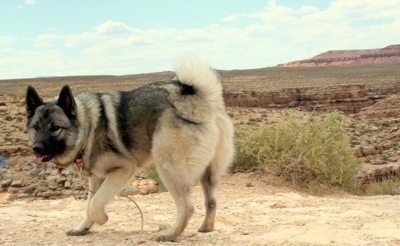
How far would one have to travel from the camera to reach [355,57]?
545 feet

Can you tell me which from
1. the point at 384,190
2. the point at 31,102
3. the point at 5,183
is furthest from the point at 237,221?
the point at 5,183

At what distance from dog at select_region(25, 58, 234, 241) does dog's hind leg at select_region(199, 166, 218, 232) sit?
0.10 meters

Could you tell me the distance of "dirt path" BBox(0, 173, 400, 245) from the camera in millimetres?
6371

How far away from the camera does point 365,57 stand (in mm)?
165250

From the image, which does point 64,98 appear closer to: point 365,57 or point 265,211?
point 265,211

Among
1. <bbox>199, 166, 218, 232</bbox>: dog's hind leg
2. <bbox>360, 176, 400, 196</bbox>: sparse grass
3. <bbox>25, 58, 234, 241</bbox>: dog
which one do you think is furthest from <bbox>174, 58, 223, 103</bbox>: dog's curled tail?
<bbox>360, 176, 400, 196</bbox>: sparse grass

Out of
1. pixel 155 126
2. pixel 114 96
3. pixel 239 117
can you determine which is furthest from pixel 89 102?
pixel 239 117

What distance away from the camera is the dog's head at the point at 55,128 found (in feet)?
19.8

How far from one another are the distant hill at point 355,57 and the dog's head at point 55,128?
159m

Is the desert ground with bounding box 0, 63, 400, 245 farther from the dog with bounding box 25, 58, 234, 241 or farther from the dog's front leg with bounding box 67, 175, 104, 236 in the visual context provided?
the dog with bounding box 25, 58, 234, 241

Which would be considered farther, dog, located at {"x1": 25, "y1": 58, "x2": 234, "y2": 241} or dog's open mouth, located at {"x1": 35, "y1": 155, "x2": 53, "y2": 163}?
dog, located at {"x1": 25, "y1": 58, "x2": 234, "y2": 241}

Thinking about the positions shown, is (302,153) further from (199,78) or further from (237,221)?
(199,78)

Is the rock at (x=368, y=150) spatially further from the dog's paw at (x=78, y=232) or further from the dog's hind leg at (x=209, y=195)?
the dog's paw at (x=78, y=232)

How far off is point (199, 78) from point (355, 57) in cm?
16687
